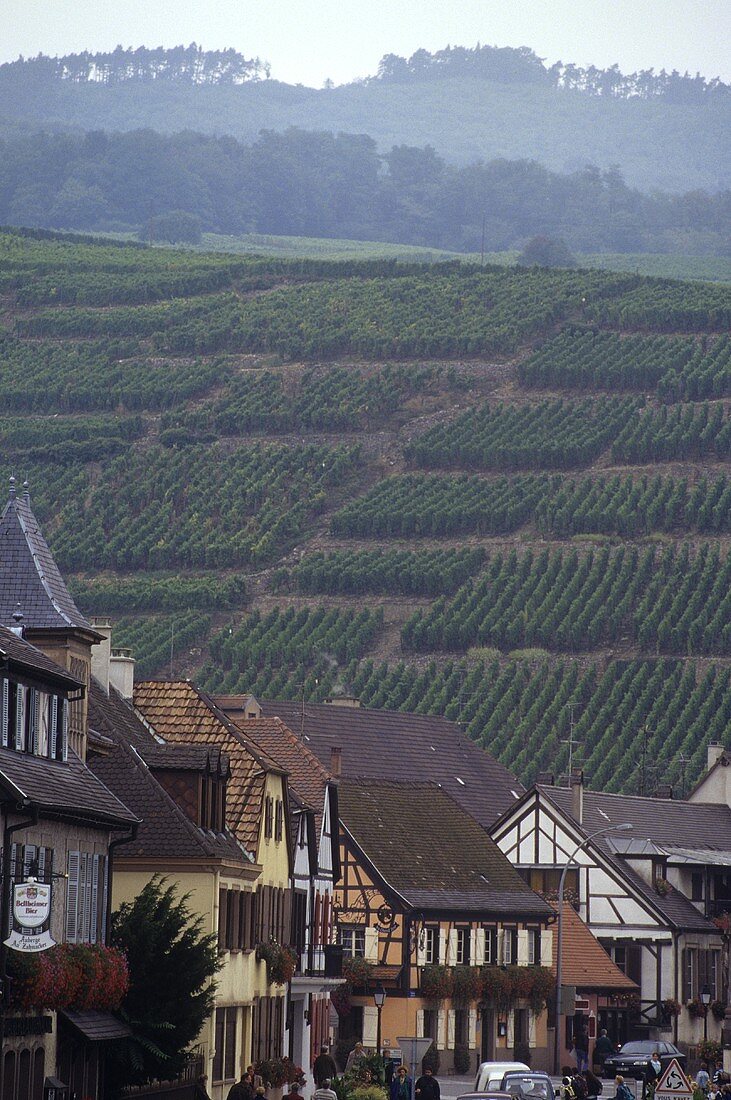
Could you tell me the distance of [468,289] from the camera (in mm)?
193000

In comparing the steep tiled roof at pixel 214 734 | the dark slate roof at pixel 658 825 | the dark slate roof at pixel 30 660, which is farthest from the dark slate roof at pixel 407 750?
the dark slate roof at pixel 30 660

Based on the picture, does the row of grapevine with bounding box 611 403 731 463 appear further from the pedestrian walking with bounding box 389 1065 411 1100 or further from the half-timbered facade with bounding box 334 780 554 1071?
the pedestrian walking with bounding box 389 1065 411 1100

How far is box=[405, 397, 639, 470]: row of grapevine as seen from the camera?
14400 cm

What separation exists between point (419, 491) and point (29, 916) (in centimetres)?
11654

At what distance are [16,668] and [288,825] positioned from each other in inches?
657

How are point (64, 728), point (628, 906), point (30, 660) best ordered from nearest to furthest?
1. point (30, 660)
2. point (64, 728)
3. point (628, 906)

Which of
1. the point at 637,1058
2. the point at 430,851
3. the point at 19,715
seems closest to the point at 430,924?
the point at 430,851

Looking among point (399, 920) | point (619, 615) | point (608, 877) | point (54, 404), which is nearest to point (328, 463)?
point (54, 404)

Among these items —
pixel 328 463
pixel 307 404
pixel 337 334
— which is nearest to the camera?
pixel 328 463

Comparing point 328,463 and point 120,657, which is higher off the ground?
point 328,463

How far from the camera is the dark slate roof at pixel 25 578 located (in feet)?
115

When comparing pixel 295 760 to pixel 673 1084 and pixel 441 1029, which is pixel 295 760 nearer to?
pixel 441 1029

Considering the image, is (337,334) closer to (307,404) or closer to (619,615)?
(307,404)

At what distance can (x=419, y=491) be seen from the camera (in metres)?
143
